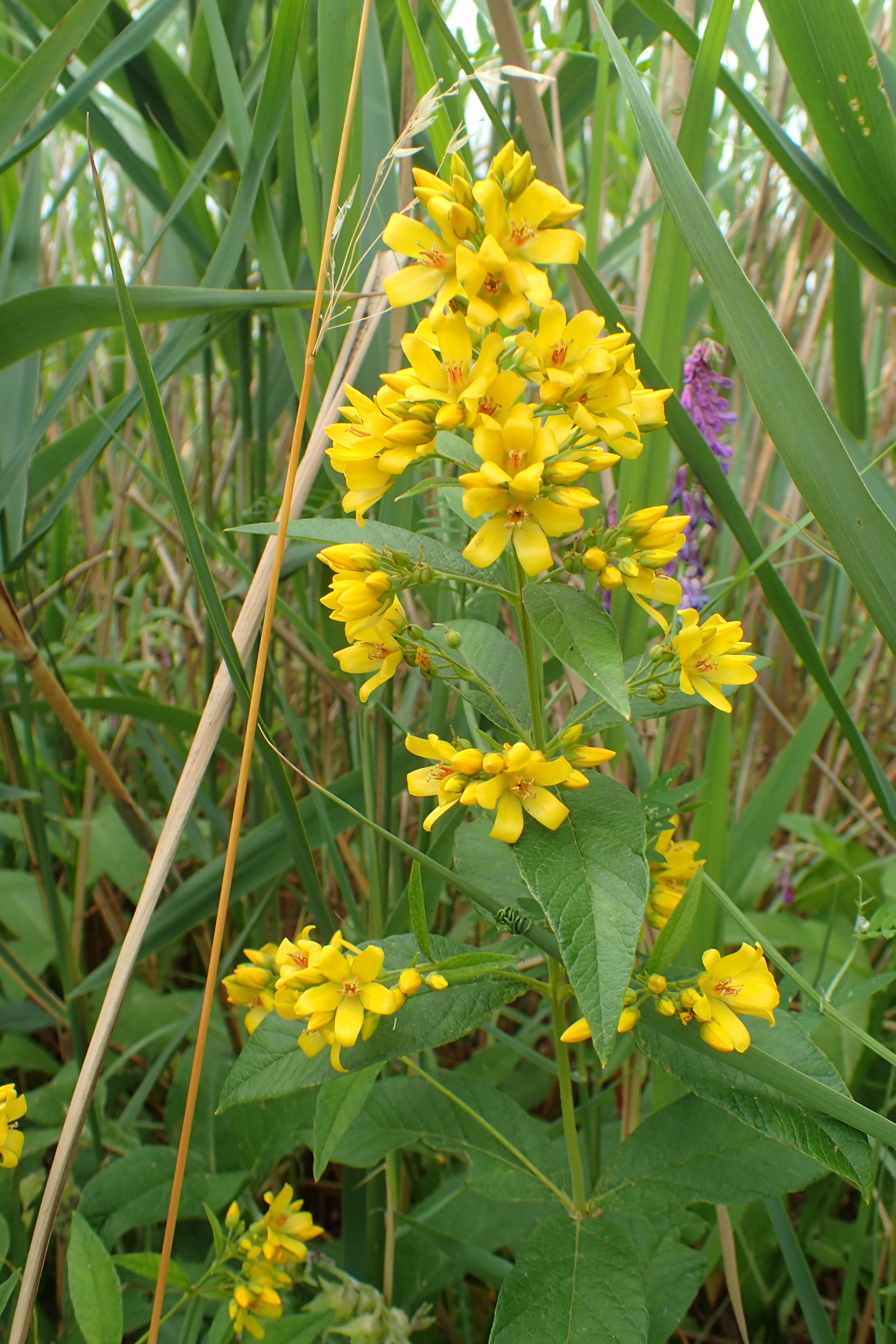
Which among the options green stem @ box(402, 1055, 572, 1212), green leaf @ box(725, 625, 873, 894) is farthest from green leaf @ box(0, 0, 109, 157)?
green leaf @ box(725, 625, 873, 894)

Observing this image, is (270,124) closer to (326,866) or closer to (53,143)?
(326,866)

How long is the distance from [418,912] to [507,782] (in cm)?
11

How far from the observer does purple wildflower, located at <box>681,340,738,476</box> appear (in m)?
0.96

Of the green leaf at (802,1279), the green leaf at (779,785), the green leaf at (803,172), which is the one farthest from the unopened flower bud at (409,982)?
the green leaf at (803,172)

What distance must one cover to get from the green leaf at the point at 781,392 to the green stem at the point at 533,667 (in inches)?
9.0

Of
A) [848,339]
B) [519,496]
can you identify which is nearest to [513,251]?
[519,496]

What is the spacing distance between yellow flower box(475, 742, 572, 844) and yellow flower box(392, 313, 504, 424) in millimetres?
226

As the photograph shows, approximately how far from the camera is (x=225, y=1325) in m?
0.77

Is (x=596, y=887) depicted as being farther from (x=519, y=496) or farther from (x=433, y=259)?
(x=433, y=259)

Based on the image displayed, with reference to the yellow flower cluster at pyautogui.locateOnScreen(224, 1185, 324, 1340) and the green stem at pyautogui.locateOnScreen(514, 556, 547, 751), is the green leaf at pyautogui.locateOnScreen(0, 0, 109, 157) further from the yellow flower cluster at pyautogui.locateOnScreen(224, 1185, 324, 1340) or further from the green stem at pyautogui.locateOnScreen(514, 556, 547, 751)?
the yellow flower cluster at pyautogui.locateOnScreen(224, 1185, 324, 1340)

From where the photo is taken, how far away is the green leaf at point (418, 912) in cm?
62

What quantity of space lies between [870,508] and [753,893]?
0.92m

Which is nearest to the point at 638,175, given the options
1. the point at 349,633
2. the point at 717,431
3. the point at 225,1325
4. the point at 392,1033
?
the point at 717,431

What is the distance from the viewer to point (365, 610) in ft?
2.11
